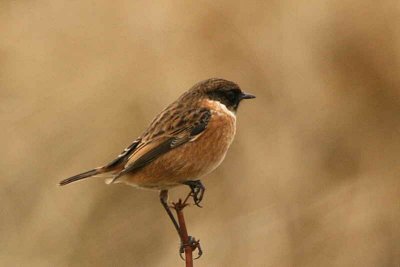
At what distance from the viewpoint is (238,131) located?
759cm

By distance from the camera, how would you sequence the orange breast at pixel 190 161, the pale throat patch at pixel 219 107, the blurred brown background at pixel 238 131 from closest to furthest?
the orange breast at pixel 190 161 < the pale throat patch at pixel 219 107 < the blurred brown background at pixel 238 131

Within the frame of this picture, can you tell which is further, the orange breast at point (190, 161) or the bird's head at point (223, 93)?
the bird's head at point (223, 93)

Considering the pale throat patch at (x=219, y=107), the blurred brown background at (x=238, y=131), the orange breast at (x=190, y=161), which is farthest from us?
the blurred brown background at (x=238, y=131)

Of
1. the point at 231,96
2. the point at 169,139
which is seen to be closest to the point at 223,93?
the point at 231,96

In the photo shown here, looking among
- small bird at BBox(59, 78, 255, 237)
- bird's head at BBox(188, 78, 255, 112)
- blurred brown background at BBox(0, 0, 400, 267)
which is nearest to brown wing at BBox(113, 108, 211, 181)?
small bird at BBox(59, 78, 255, 237)

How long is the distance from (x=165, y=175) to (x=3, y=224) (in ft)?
10.5

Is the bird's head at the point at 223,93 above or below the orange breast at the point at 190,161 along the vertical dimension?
above

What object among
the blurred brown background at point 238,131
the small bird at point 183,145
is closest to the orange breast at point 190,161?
the small bird at point 183,145

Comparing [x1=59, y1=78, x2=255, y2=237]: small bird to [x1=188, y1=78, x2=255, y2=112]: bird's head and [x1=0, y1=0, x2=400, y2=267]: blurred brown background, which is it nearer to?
[x1=188, y1=78, x2=255, y2=112]: bird's head

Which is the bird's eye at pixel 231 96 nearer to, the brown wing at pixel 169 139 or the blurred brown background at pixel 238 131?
the brown wing at pixel 169 139

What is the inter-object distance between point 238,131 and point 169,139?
97.4 inches

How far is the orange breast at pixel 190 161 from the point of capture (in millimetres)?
4961

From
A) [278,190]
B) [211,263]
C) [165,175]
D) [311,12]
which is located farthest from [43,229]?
[165,175]

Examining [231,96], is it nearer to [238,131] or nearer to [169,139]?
[169,139]
